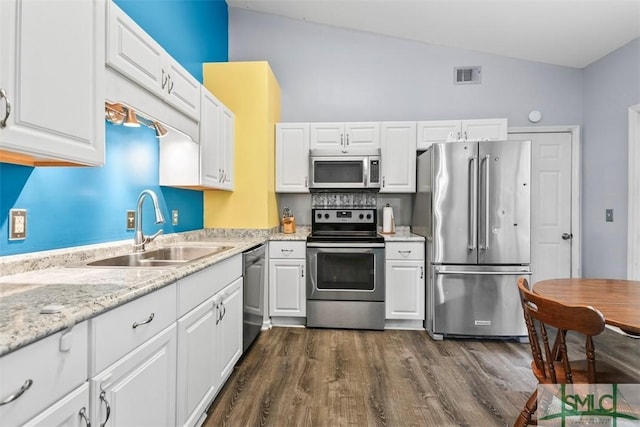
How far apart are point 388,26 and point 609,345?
3.88m

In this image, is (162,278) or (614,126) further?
(614,126)

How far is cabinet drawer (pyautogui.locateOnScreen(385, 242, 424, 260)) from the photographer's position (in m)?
3.22

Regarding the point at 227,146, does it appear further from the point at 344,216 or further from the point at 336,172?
the point at 344,216

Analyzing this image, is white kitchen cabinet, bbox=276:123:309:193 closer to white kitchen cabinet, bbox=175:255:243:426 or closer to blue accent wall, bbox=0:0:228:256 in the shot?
blue accent wall, bbox=0:0:228:256

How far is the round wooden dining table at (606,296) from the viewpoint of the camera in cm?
128

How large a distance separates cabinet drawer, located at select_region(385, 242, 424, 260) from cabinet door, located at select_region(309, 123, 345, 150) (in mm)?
1218

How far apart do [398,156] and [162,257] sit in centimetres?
253

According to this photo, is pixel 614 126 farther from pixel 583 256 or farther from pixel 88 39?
pixel 88 39

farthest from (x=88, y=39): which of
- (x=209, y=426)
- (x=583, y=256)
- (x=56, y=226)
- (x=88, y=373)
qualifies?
(x=583, y=256)

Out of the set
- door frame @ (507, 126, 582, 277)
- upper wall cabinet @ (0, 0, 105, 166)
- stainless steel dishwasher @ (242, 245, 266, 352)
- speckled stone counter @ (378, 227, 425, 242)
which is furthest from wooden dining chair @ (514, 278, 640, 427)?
door frame @ (507, 126, 582, 277)

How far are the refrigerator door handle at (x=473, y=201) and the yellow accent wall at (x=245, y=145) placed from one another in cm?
198

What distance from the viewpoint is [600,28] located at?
9.61 ft

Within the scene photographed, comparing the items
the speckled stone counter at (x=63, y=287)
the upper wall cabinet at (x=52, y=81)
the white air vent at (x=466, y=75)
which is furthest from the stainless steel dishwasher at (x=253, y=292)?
the white air vent at (x=466, y=75)

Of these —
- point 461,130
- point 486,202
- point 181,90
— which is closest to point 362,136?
point 461,130
